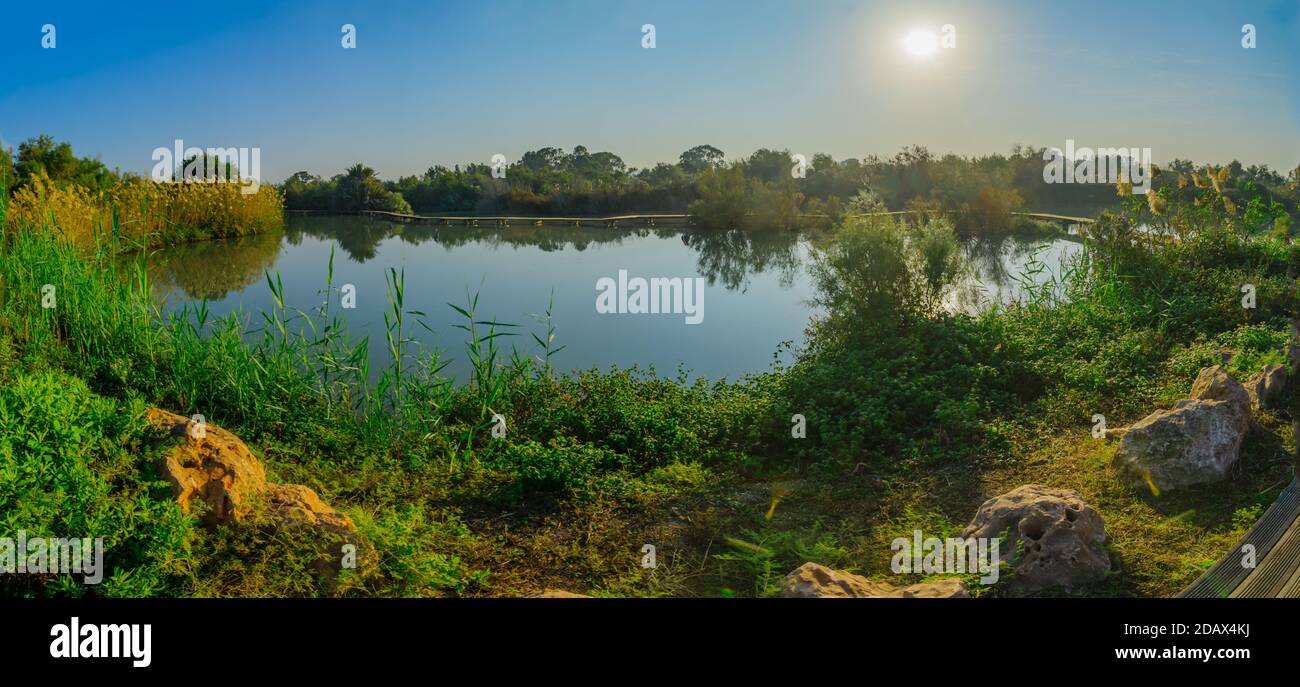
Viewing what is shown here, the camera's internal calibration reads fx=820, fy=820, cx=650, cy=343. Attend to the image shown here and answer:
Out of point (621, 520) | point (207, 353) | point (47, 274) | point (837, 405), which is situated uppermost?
point (47, 274)

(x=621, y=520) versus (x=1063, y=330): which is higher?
(x=1063, y=330)

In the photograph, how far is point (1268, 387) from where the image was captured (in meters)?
5.32

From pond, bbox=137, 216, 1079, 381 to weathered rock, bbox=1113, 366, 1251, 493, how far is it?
3.67 meters

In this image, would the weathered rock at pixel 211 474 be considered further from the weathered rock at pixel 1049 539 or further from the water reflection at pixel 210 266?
the water reflection at pixel 210 266

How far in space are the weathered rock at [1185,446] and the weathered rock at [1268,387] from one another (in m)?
0.67

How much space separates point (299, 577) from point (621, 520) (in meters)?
1.80

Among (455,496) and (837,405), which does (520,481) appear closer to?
(455,496)

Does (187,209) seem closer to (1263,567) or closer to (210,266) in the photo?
(210,266)

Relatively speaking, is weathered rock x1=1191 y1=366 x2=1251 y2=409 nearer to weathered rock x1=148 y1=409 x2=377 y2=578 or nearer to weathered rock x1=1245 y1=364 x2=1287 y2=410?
weathered rock x1=1245 y1=364 x2=1287 y2=410

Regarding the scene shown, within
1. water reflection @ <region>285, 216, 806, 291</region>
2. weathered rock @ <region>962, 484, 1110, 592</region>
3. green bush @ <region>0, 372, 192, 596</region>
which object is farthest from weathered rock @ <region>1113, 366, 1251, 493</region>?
water reflection @ <region>285, 216, 806, 291</region>

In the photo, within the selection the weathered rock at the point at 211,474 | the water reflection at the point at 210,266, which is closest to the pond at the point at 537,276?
the water reflection at the point at 210,266
